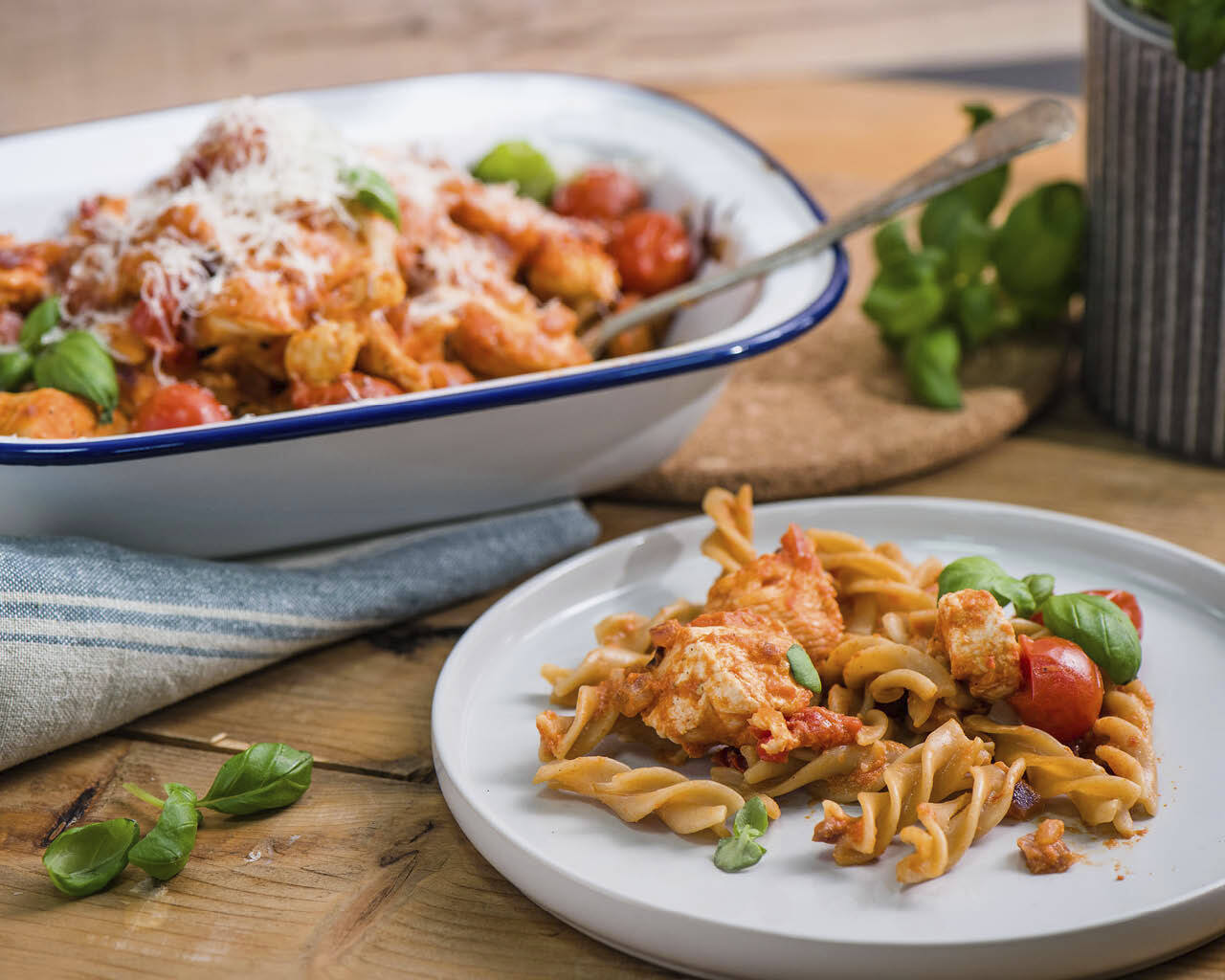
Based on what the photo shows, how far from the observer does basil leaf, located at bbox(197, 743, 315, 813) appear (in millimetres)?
1753

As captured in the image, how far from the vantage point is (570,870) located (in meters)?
1.52

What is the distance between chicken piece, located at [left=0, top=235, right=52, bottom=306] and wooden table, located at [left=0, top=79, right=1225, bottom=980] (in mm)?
814

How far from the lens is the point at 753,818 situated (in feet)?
5.30

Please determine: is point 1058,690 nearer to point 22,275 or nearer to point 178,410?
point 178,410

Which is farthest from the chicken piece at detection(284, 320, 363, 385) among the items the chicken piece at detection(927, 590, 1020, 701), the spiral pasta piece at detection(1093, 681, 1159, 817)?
the spiral pasta piece at detection(1093, 681, 1159, 817)

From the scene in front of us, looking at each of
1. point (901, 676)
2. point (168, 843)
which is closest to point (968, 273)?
point (901, 676)

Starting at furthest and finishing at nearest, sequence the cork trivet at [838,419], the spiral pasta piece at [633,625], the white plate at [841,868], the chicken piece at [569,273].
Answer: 1. the chicken piece at [569,273]
2. the cork trivet at [838,419]
3. the spiral pasta piece at [633,625]
4. the white plate at [841,868]

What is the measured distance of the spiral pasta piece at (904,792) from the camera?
1570 millimetres

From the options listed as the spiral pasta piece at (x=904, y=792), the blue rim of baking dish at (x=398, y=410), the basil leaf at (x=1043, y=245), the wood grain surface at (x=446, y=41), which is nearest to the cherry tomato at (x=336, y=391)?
the blue rim of baking dish at (x=398, y=410)

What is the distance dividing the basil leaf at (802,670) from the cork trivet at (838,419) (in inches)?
30.3

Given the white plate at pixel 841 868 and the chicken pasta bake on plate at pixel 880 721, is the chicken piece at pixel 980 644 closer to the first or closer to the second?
the chicken pasta bake on plate at pixel 880 721

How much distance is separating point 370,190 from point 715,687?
114 centimetres

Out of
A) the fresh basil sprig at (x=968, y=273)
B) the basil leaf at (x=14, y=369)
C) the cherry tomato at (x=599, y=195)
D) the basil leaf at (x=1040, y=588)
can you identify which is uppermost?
the cherry tomato at (x=599, y=195)

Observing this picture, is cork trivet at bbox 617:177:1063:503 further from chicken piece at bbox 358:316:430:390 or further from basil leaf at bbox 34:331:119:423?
basil leaf at bbox 34:331:119:423
